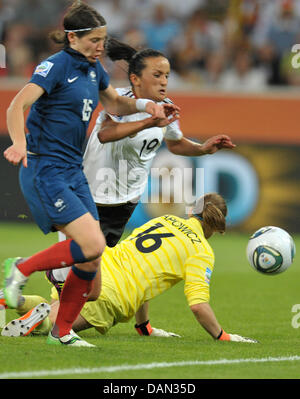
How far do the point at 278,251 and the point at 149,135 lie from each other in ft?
4.65

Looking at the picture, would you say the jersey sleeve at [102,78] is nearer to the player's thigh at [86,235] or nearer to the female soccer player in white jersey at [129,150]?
the female soccer player in white jersey at [129,150]

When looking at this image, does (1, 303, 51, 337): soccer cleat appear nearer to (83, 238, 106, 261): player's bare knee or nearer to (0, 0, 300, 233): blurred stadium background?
(83, 238, 106, 261): player's bare knee

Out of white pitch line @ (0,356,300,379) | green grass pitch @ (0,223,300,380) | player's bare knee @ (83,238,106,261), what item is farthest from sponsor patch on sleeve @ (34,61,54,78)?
white pitch line @ (0,356,300,379)

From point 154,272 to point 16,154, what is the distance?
1633 millimetres

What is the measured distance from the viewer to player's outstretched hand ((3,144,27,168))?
4.79 meters

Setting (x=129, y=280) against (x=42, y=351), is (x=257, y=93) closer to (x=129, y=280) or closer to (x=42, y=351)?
(x=129, y=280)

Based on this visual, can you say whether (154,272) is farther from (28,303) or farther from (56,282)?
(28,303)

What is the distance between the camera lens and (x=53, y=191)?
5.14 m

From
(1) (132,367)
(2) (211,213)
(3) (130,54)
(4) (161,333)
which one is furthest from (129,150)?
(1) (132,367)

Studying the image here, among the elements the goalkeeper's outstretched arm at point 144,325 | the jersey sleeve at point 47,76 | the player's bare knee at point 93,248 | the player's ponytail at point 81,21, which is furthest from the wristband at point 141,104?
the goalkeeper's outstretched arm at point 144,325

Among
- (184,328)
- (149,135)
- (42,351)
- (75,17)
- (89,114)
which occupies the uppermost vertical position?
(75,17)

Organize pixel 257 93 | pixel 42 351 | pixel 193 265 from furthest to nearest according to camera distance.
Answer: pixel 257 93 < pixel 193 265 < pixel 42 351
